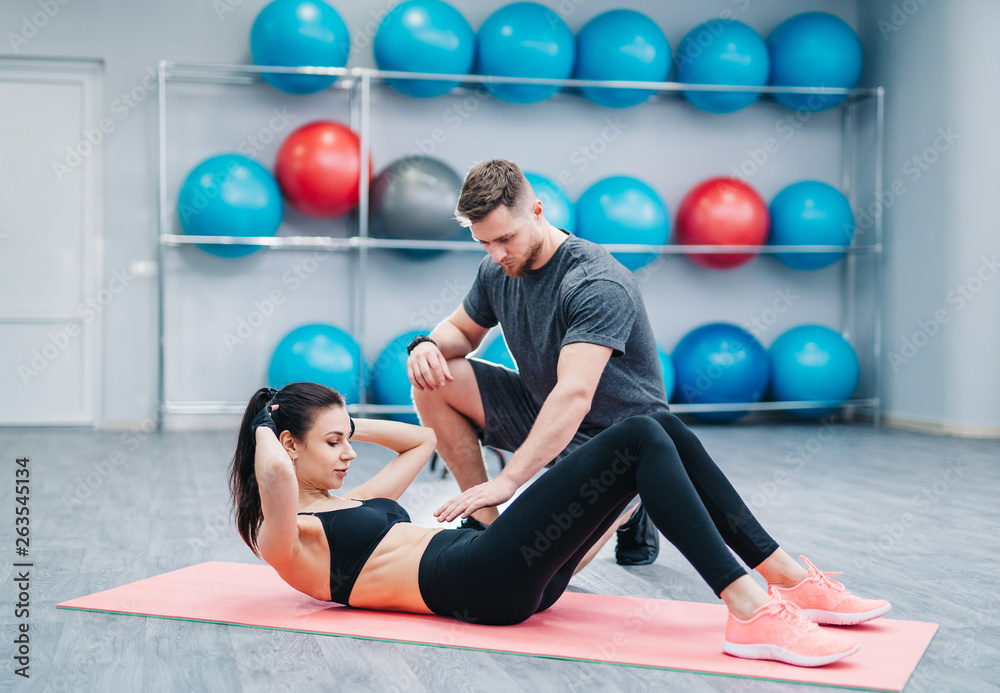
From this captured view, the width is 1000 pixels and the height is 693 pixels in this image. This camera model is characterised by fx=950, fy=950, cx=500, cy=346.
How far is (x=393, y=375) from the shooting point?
4715 millimetres

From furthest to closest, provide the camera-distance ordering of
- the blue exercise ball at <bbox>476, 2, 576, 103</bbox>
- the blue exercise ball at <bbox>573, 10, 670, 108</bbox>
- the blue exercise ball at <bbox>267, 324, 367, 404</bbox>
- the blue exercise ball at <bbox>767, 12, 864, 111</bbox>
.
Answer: the blue exercise ball at <bbox>767, 12, 864, 111</bbox>, the blue exercise ball at <bbox>573, 10, 670, 108</bbox>, the blue exercise ball at <bbox>476, 2, 576, 103</bbox>, the blue exercise ball at <bbox>267, 324, 367, 404</bbox>

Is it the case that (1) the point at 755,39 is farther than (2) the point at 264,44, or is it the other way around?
(1) the point at 755,39

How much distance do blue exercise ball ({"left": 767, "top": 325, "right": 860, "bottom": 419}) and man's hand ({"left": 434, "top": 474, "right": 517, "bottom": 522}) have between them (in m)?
3.79

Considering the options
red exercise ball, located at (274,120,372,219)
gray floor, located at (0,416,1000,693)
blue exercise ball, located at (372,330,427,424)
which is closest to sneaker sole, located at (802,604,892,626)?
gray floor, located at (0,416,1000,693)

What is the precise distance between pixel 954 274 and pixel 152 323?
4.25 m

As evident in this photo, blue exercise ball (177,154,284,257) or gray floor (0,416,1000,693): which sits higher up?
blue exercise ball (177,154,284,257)

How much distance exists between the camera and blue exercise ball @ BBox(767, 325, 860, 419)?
5188mm

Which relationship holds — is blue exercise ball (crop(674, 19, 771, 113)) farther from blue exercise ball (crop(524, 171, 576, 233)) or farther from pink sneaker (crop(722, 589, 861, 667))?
pink sneaker (crop(722, 589, 861, 667))

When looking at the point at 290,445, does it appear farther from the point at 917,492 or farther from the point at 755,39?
the point at 755,39

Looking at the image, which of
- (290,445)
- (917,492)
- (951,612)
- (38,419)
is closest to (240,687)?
(290,445)

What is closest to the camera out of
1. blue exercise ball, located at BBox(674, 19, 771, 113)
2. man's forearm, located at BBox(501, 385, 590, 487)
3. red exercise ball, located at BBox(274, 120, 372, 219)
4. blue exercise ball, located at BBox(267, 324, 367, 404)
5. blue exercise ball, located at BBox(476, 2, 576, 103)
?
man's forearm, located at BBox(501, 385, 590, 487)

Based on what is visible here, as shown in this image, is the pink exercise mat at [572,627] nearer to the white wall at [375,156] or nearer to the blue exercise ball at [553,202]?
the blue exercise ball at [553,202]

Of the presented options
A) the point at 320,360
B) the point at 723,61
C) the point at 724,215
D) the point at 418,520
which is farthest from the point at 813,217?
the point at 418,520

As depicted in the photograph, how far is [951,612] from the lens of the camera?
6.07ft
